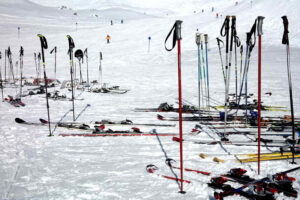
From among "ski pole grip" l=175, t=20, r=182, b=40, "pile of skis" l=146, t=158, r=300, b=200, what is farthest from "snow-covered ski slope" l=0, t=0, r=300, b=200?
"ski pole grip" l=175, t=20, r=182, b=40

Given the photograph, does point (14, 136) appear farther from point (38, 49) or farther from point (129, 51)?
point (38, 49)

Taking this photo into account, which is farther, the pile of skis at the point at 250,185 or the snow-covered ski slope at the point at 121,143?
the snow-covered ski slope at the point at 121,143

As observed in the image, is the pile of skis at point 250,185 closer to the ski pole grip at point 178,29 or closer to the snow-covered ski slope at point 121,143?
the snow-covered ski slope at point 121,143

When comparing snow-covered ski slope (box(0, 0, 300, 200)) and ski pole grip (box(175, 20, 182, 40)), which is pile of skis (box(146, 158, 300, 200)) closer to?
snow-covered ski slope (box(0, 0, 300, 200))

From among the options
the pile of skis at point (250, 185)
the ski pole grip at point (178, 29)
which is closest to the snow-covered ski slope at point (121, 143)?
the pile of skis at point (250, 185)

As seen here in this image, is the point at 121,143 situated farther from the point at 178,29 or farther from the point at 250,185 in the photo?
the point at 178,29

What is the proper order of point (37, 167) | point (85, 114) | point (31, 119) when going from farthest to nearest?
point (85, 114) → point (31, 119) → point (37, 167)

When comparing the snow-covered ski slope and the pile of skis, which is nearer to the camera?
the pile of skis

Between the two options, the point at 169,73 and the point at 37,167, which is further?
the point at 169,73

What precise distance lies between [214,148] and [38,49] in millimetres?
33956

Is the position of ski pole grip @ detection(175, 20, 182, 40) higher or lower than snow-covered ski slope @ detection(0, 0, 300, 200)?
higher

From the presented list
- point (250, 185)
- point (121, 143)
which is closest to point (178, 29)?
point (250, 185)

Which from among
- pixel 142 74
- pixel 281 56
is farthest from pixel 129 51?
pixel 281 56

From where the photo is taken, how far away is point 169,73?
21844 mm
